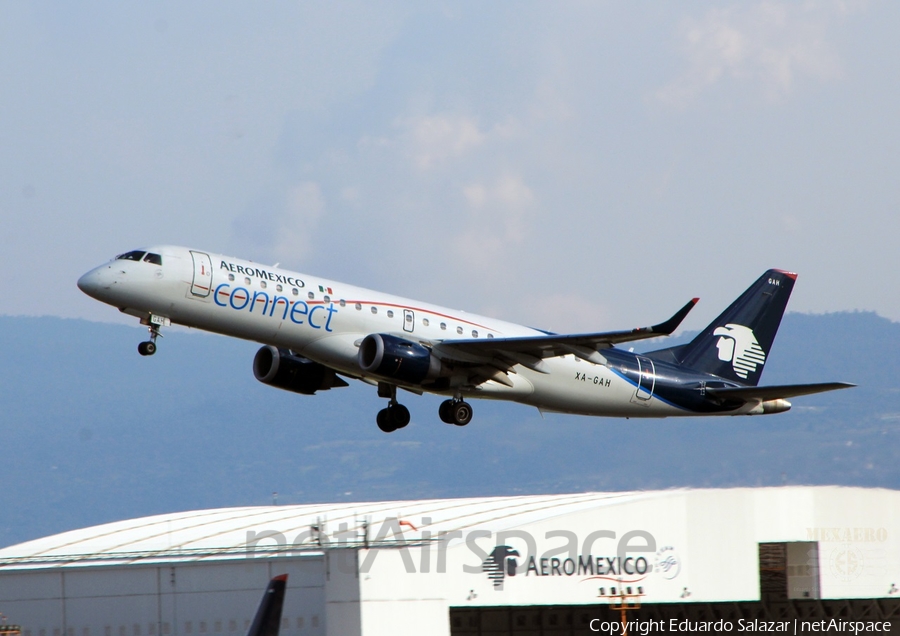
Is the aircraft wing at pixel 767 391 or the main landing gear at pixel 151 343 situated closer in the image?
the main landing gear at pixel 151 343

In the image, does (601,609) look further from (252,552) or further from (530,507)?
(252,552)

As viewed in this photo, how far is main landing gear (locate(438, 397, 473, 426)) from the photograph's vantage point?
37031mm

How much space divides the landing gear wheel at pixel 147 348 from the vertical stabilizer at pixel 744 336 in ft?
60.3

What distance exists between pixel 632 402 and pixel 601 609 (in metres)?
9.85

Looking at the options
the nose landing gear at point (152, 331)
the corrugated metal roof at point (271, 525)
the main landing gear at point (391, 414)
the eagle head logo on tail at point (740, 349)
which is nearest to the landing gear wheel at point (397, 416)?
the main landing gear at point (391, 414)

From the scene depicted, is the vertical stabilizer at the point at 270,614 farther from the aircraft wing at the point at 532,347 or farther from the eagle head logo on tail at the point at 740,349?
the eagle head logo on tail at the point at 740,349

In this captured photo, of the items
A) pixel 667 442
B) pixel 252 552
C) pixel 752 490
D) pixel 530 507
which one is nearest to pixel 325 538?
pixel 252 552

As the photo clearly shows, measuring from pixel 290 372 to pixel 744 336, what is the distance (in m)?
16.9

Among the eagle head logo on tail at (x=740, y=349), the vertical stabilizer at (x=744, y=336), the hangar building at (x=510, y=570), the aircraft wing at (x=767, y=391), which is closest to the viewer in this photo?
the hangar building at (x=510, y=570)

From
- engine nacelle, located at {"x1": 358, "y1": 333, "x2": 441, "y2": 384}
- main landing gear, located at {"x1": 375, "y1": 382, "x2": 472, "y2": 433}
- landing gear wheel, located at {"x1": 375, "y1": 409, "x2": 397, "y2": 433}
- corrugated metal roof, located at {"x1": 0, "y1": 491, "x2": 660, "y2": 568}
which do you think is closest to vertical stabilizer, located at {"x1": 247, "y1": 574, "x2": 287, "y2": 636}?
engine nacelle, located at {"x1": 358, "y1": 333, "x2": 441, "y2": 384}

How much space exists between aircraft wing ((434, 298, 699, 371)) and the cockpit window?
8.60 m

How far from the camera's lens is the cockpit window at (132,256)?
33.1m

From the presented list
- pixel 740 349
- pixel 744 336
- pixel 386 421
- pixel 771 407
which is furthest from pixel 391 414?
pixel 744 336

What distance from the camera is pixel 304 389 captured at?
38.6 meters
